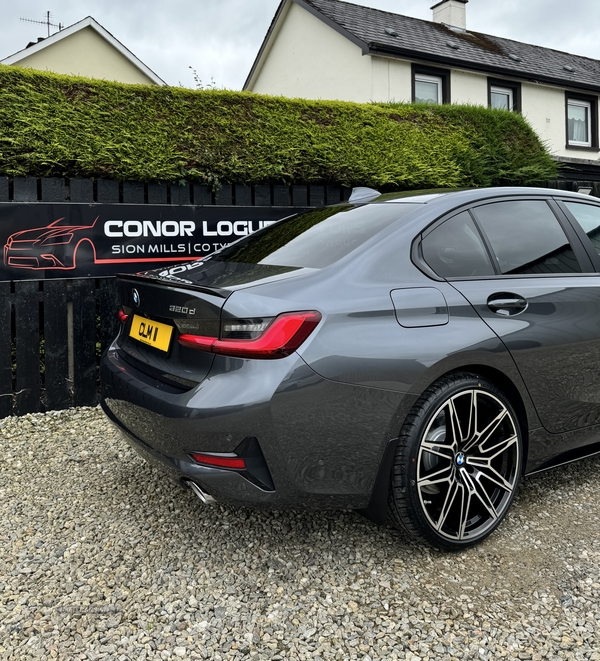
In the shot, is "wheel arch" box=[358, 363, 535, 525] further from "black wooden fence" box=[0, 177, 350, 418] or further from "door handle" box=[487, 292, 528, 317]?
"black wooden fence" box=[0, 177, 350, 418]

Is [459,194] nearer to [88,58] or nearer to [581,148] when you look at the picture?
[581,148]

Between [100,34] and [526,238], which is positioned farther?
[100,34]

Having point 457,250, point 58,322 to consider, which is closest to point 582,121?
point 58,322

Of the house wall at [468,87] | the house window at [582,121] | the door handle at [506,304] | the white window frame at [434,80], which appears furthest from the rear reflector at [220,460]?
the house window at [582,121]

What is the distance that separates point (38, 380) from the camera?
463 cm

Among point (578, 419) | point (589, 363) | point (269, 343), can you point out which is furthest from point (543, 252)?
point (269, 343)

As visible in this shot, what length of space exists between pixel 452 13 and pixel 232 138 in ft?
54.7

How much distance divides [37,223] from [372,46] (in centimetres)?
1131

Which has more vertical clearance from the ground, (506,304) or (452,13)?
(452,13)

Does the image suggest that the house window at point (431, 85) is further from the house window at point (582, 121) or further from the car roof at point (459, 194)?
the car roof at point (459, 194)

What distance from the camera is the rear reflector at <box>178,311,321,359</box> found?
2.24 meters

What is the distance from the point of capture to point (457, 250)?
9.17ft

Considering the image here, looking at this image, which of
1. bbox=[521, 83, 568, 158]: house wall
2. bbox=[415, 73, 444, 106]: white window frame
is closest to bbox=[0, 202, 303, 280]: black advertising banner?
bbox=[415, 73, 444, 106]: white window frame

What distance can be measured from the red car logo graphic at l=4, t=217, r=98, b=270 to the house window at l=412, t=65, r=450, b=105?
12.1m
